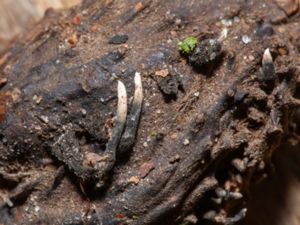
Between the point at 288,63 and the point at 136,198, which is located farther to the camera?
the point at 288,63

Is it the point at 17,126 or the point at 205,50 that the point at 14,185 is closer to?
the point at 17,126

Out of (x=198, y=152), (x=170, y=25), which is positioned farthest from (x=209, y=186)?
(x=170, y=25)

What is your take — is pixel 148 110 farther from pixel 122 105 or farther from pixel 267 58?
pixel 267 58

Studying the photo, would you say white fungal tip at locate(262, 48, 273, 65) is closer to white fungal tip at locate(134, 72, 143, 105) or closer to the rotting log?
the rotting log

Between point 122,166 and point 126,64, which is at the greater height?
point 126,64

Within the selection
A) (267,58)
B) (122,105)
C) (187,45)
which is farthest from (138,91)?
(267,58)

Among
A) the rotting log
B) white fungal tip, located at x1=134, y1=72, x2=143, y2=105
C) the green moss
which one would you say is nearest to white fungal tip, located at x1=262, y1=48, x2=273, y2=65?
the rotting log
